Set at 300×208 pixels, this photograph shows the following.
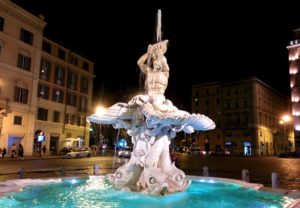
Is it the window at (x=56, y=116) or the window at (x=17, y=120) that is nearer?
the window at (x=17, y=120)

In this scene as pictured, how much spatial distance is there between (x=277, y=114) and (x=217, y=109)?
19.1 meters

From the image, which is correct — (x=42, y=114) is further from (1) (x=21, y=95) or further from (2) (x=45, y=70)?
(2) (x=45, y=70)

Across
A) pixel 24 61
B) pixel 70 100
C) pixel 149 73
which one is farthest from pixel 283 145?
pixel 149 73

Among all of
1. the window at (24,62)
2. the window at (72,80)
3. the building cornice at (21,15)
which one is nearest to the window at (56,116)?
the window at (72,80)

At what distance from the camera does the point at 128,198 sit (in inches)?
293

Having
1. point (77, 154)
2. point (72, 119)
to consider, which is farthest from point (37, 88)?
point (77, 154)

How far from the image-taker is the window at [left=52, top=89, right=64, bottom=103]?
139ft

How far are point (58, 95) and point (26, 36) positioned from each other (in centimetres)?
983

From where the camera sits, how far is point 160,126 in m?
8.85

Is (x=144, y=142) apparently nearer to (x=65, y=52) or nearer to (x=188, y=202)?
(x=188, y=202)

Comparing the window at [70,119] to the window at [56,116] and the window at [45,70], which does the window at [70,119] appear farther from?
the window at [45,70]

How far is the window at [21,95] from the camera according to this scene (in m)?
34.6

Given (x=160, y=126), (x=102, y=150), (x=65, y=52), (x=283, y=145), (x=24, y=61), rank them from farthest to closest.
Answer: (x=283, y=145), (x=102, y=150), (x=65, y=52), (x=24, y=61), (x=160, y=126)

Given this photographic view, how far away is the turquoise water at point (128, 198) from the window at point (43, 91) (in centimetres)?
3274
